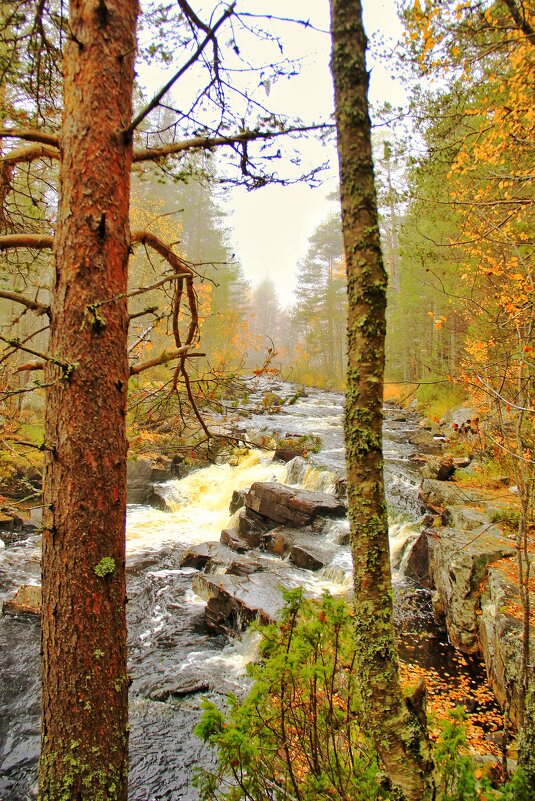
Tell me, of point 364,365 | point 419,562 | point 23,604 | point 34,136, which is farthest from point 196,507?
point 364,365

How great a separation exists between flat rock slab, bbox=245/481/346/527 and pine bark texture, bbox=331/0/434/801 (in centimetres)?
933

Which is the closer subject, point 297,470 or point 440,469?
point 440,469

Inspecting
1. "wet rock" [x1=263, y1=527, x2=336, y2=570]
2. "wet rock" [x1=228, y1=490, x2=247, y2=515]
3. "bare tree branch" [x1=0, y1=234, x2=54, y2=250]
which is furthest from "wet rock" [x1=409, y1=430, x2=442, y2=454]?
"bare tree branch" [x1=0, y1=234, x2=54, y2=250]

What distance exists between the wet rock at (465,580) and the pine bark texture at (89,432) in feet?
17.3

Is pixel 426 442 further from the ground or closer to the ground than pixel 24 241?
closer to the ground

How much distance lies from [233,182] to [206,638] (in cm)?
694

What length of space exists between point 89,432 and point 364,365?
56.0 inches

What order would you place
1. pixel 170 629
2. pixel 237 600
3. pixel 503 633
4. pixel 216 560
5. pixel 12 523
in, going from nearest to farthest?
pixel 503 633
pixel 237 600
pixel 170 629
pixel 216 560
pixel 12 523

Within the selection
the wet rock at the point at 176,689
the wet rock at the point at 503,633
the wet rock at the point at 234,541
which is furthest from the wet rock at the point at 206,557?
the wet rock at the point at 503,633

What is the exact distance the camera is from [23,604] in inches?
305

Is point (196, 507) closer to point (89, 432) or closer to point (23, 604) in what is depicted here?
point (23, 604)

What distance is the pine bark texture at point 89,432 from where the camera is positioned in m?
2.15

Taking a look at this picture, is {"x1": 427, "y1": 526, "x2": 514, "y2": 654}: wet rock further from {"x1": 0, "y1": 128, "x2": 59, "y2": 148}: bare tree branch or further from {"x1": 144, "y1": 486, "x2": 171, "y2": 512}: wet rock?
{"x1": 144, "y1": 486, "x2": 171, "y2": 512}: wet rock

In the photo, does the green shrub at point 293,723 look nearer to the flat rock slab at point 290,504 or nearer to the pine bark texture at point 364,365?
the pine bark texture at point 364,365
